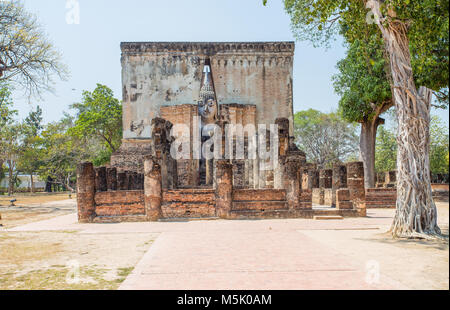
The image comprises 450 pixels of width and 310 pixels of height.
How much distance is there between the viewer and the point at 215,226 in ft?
33.0

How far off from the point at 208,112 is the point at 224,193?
12481 mm

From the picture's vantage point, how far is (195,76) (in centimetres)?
2466

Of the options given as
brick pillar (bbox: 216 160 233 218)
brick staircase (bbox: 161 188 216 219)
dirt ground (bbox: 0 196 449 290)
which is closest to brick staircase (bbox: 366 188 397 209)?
dirt ground (bbox: 0 196 449 290)

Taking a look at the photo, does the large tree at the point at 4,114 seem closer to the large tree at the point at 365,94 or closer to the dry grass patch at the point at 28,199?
the dry grass patch at the point at 28,199

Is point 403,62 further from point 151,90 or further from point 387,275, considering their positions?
point 151,90

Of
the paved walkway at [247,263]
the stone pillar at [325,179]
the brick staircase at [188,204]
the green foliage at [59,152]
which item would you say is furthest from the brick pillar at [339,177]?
the green foliage at [59,152]

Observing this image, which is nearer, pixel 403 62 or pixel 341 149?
pixel 403 62

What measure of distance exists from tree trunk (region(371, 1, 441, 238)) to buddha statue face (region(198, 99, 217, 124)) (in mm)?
16180

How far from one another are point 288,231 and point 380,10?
16.7 feet

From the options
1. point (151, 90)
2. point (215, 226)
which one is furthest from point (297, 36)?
point (215, 226)

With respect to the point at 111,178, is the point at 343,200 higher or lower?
lower

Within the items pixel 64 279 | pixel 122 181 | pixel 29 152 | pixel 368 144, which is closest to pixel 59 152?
pixel 29 152

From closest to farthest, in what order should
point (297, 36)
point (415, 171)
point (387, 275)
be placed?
point (387, 275)
point (415, 171)
point (297, 36)

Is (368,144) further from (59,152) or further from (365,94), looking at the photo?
(59,152)
